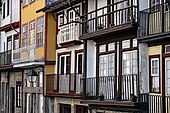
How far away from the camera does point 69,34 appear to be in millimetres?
30625

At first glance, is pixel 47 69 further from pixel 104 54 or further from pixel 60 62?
pixel 104 54

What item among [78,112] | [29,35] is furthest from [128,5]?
[29,35]

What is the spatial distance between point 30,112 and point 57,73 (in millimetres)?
5412

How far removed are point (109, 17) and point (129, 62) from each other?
2.74 meters

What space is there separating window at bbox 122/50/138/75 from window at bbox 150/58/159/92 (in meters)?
1.59

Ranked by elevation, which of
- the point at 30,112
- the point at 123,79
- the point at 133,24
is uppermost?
the point at 133,24

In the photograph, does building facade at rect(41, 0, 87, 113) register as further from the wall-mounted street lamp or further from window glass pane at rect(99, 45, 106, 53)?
window glass pane at rect(99, 45, 106, 53)

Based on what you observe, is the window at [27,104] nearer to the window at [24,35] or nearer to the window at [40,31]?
the window at [24,35]

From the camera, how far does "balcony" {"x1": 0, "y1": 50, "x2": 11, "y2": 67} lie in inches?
1667

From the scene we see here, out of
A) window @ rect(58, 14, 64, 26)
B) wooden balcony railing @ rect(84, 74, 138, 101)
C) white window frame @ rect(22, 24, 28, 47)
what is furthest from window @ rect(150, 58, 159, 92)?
white window frame @ rect(22, 24, 28, 47)

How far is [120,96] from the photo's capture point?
24.4 metres

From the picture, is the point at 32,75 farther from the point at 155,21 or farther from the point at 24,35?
the point at 155,21

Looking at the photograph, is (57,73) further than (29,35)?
No

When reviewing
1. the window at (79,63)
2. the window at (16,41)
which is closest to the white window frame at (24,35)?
the window at (16,41)
